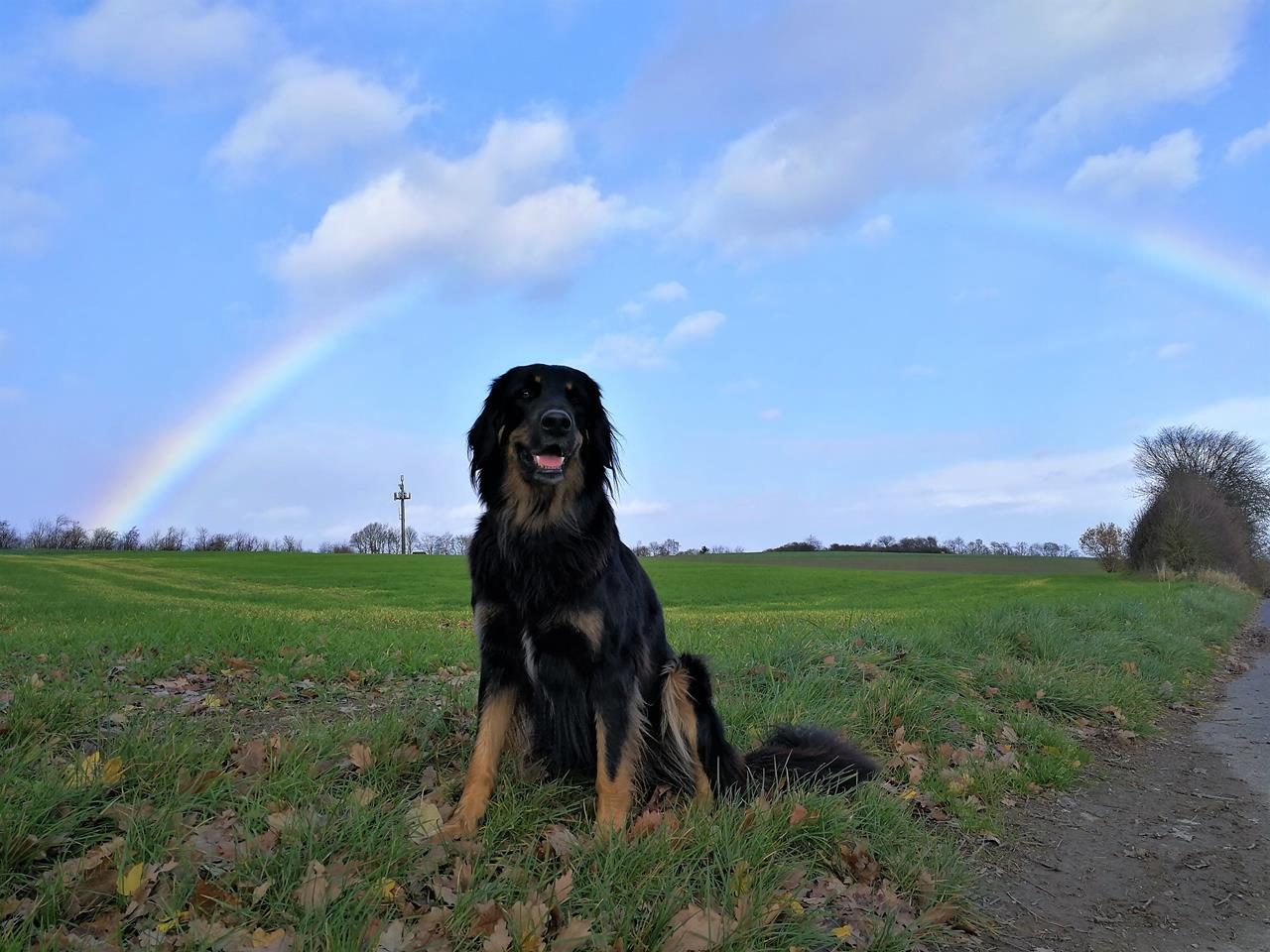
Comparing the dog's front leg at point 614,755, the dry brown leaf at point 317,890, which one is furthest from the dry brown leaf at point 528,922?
the dog's front leg at point 614,755

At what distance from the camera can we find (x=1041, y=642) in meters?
10.0

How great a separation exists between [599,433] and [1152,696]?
8194mm

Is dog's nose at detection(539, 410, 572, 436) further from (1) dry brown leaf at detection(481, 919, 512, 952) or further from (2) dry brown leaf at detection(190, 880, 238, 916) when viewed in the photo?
(2) dry brown leaf at detection(190, 880, 238, 916)

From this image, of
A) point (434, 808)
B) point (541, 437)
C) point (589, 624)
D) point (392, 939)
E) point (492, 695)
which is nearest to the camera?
point (392, 939)

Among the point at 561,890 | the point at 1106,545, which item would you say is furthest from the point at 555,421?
the point at 1106,545

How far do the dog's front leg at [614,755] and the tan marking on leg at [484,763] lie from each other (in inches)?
19.6

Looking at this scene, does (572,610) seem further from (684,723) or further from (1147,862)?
(1147,862)

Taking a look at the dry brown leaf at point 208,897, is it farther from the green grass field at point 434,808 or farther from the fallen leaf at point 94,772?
the fallen leaf at point 94,772

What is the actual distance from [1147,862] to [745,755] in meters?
2.39

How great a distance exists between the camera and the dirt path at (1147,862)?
394 cm

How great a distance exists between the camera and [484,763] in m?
4.04

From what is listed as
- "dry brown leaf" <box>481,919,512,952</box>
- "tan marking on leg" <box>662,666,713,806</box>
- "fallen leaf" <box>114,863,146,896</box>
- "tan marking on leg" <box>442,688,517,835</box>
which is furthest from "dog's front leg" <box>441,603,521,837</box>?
"fallen leaf" <box>114,863,146,896</box>

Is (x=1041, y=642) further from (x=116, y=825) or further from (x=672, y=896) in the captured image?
(x=116, y=825)

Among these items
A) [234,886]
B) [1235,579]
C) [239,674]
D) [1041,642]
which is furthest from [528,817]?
[1235,579]
